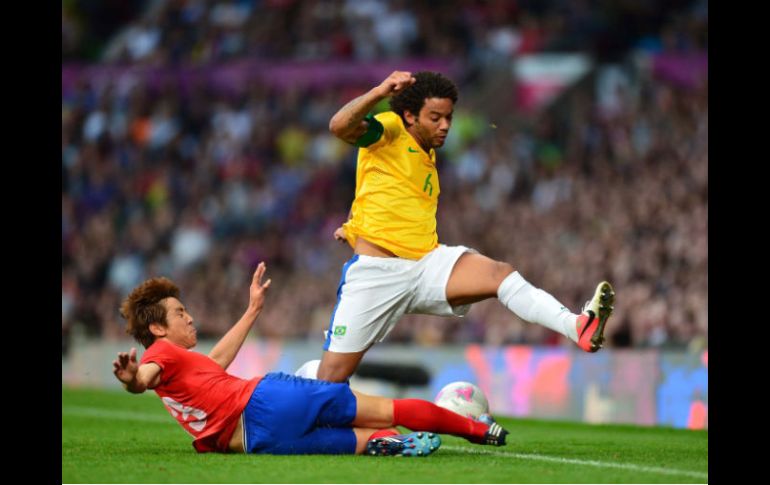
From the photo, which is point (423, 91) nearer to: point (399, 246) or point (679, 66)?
point (399, 246)

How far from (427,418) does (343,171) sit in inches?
533

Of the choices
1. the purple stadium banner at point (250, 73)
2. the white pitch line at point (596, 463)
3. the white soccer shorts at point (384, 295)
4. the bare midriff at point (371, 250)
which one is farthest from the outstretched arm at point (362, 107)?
the purple stadium banner at point (250, 73)

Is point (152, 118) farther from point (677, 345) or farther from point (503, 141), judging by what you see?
point (677, 345)

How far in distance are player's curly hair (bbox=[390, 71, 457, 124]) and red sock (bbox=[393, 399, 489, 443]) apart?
1.75 metres

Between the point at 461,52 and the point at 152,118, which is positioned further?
→ the point at 152,118

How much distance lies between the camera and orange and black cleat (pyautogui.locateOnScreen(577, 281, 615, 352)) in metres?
6.50

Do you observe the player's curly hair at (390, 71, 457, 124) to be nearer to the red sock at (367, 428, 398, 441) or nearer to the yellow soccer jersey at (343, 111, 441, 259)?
Result: the yellow soccer jersey at (343, 111, 441, 259)

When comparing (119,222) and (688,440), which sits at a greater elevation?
(119,222)

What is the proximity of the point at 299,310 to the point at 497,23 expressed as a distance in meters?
6.48

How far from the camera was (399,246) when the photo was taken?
24.0ft

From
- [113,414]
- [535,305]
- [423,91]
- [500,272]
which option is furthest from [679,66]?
[535,305]

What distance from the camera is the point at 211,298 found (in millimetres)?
18906
